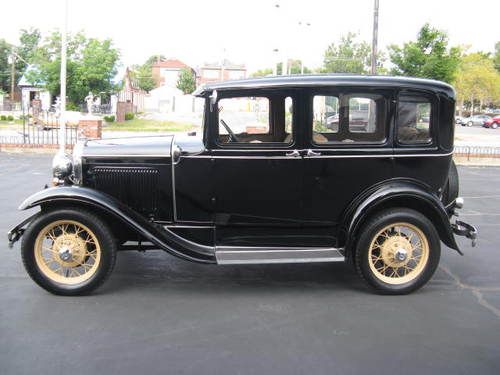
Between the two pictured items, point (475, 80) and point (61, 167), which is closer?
point (61, 167)

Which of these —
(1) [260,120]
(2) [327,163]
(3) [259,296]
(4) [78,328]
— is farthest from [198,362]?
(1) [260,120]

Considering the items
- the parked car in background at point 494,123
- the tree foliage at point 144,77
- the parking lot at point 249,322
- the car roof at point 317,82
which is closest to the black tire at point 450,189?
the parking lot at point 249,322

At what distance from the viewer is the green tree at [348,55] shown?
5053cm

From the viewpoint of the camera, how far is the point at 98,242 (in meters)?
4.89

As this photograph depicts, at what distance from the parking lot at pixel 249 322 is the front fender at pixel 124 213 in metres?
0.40

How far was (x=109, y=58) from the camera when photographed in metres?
32.6

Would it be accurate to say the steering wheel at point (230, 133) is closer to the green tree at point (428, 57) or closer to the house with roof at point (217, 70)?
the green tree at point (428, 57)

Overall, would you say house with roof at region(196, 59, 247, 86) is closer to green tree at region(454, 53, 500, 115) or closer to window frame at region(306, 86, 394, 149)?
green tree at region(454, 53, 500, 115)

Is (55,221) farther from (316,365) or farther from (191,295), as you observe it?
(316,365)

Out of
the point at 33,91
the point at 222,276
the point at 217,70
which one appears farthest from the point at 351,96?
the point at 217,70

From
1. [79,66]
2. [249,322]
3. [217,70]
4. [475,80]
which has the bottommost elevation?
[249,322]

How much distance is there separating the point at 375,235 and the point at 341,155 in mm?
808

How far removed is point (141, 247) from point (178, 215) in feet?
1.74

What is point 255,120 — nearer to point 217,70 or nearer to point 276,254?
point 276,254
